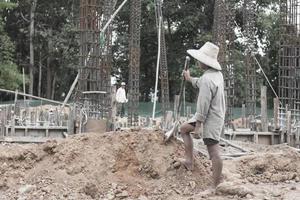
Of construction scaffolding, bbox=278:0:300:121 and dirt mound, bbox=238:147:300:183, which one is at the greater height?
construction scaffolding, bbox=278:0:300:121

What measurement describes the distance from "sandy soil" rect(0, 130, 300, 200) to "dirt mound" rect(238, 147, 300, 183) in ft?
0.08

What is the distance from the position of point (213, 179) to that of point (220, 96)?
1.02 m

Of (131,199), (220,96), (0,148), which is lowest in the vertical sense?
(131,199)

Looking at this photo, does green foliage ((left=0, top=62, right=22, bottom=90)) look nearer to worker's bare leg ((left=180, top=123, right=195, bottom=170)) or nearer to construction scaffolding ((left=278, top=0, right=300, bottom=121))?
construction scaffolding ((left=278, top=0, right=300, bottom=121))

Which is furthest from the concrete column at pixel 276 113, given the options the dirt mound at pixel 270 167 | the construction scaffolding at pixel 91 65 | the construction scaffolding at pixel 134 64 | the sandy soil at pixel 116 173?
the sandy soil at pixel 116 173

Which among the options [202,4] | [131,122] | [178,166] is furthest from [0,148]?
[202,4]

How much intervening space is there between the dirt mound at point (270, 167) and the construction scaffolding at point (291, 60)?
7205mm

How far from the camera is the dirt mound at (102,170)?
698 cm

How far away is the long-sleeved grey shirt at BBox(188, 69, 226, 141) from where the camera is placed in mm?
6434

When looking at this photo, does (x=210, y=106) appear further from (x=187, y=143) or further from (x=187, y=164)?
(x=187, y=164)

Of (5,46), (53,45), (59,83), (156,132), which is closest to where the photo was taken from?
(156,132)

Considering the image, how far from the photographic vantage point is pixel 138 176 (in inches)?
289

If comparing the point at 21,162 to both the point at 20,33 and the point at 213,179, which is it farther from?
the point at 20,33

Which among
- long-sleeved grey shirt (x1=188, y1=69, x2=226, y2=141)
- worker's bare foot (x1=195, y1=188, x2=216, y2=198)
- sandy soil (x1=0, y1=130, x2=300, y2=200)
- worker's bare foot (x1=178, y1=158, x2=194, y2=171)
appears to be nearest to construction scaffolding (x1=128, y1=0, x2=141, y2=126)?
sandy soil (x1=0, y1=130, x2=300, y2=200)
